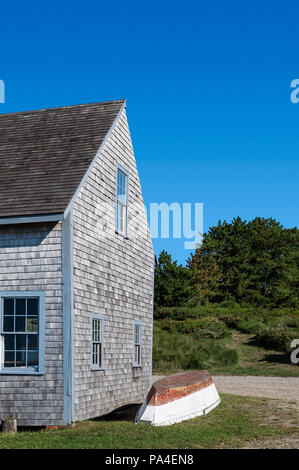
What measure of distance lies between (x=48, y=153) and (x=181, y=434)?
8065 millimetres

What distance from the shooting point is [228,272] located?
2232 inches

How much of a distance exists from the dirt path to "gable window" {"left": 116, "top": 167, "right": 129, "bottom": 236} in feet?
22.9

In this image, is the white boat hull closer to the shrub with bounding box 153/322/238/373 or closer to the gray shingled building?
the gray shingled building

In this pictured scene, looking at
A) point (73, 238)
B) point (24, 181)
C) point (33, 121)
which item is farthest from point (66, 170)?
point (33, 121)

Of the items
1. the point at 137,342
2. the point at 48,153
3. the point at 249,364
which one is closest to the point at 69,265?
the point at 48,153

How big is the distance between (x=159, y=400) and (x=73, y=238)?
4.07 meters

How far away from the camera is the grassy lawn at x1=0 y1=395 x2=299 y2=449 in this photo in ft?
33.4

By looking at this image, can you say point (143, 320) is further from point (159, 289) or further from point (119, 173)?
point (159, 289)

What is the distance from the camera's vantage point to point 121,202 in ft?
54.8

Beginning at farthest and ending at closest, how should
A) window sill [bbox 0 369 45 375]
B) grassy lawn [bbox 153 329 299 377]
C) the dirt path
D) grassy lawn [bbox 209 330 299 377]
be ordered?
1. grassy lawn [bbox 153 329 299 377]
2. grassy lawn [bbox 209 330 299 377]
3. the dirt path
4. window sill [bbox 0 369 45 375]

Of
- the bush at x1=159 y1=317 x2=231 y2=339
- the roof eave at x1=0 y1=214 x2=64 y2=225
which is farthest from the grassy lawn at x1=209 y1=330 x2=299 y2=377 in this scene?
the roof eave at x1=0 y1=214 x2=64 y2=225

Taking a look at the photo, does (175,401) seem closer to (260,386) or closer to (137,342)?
(137,342)

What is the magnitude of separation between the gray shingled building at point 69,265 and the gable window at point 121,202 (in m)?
0.03
